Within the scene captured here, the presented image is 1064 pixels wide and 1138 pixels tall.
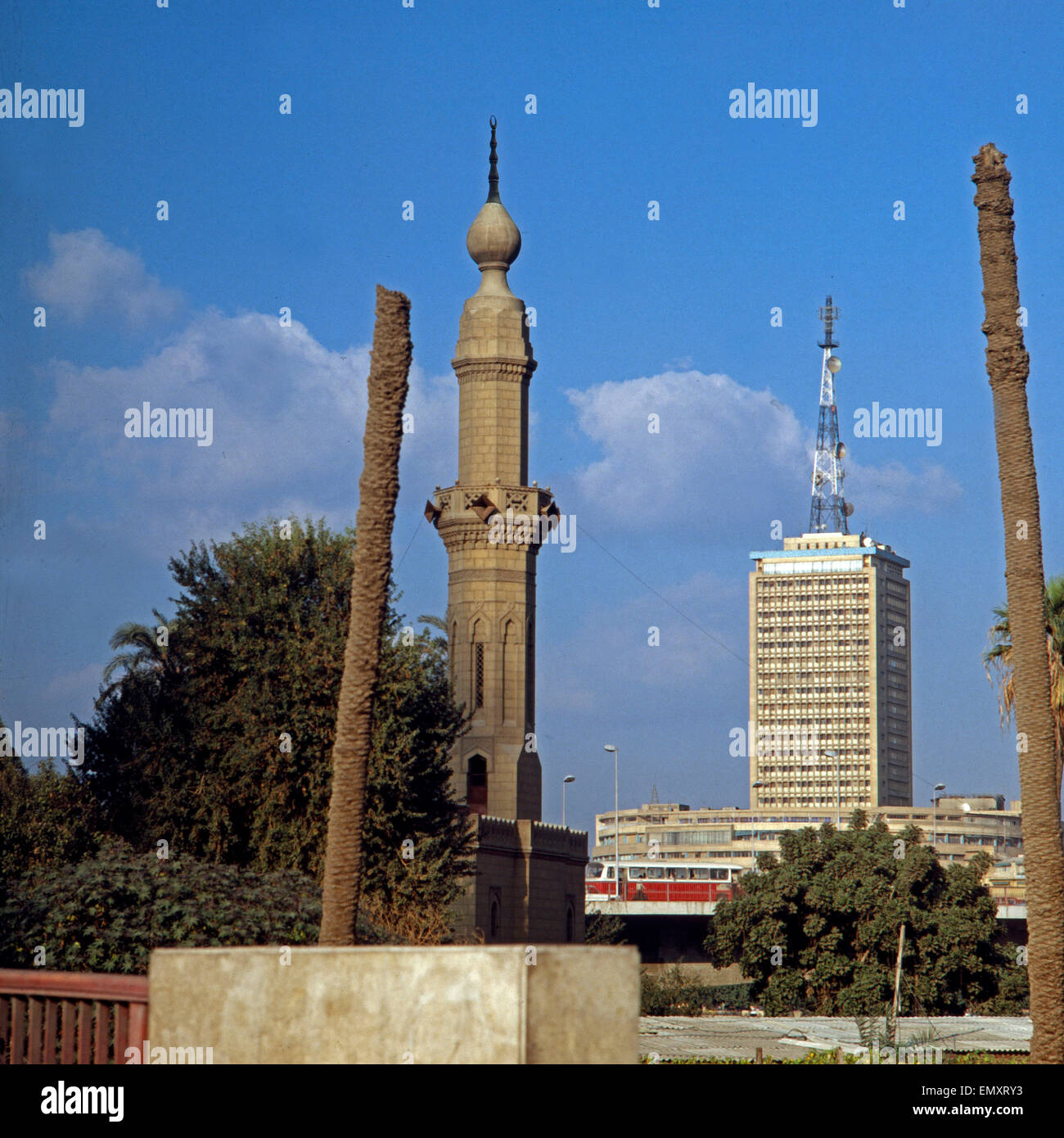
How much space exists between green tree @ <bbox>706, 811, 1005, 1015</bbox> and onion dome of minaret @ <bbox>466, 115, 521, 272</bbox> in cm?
3166

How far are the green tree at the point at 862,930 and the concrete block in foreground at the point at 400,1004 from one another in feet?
101

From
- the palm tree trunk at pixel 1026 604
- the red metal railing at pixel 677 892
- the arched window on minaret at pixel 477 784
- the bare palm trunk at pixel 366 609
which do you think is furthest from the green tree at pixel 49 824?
the red metal railing at pixel 677 892

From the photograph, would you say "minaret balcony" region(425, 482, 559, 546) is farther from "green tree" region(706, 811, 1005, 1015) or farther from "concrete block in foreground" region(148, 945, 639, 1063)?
"concrete block in foreground" region(148, 945, 639, 1063)

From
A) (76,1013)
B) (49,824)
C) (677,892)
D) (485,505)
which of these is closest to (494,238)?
(485,505)

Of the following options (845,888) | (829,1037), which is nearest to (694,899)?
(845,888)

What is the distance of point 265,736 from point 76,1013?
22.1 metres

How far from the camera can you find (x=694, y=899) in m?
89.9

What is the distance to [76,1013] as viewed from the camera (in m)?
10.3

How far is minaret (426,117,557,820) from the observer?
59.3 metres

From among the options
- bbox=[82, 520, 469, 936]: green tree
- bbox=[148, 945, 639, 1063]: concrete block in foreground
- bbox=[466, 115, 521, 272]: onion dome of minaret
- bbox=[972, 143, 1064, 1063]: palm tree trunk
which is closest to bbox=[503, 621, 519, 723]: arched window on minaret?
bbox=[466, 115, 521, 272]: onion dome of minaret
